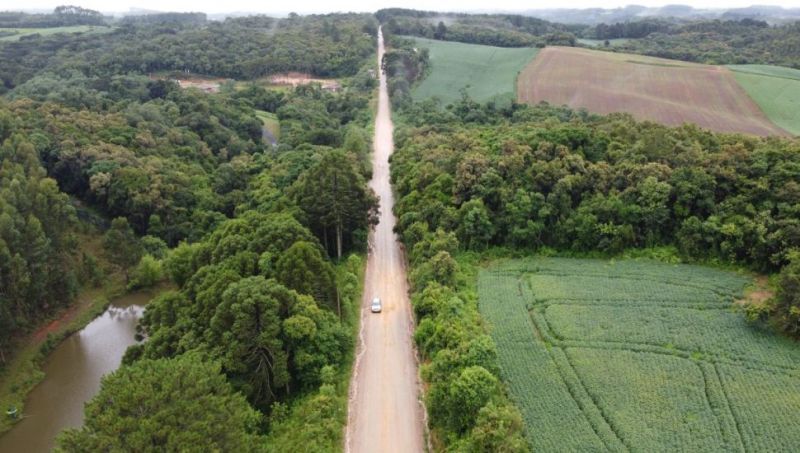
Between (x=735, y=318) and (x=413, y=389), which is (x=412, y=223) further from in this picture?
(x=735, y=318)

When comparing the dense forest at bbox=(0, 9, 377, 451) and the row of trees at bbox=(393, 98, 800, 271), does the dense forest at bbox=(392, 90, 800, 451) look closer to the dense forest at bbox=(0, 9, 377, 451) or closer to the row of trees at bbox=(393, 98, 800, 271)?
the row of trees at bbox=(393, 98, 800, 271)

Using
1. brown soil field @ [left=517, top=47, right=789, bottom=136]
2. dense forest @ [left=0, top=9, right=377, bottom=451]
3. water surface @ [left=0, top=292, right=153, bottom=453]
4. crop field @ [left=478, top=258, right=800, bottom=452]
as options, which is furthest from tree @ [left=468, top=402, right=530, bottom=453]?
brown soil field @ [left=517, top=47, right=789, bottom=136]

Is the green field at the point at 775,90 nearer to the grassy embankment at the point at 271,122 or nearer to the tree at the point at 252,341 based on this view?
the tree at the point at 252,341

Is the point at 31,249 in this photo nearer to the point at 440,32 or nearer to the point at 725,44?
the point at 440,32

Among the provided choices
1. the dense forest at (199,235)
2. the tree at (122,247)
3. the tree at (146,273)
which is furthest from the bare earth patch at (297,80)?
the tree at (146,273)

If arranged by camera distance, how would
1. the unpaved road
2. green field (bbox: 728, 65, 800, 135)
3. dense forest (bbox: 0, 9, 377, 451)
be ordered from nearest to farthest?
dense forest (bbox: 0, 9, 377, 451) < the unpaved road < green field (bbox: 728, 65, 800, 135)

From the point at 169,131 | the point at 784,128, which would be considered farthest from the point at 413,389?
the point at 784,128

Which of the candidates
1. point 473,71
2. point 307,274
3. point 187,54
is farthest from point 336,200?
point 187,54
